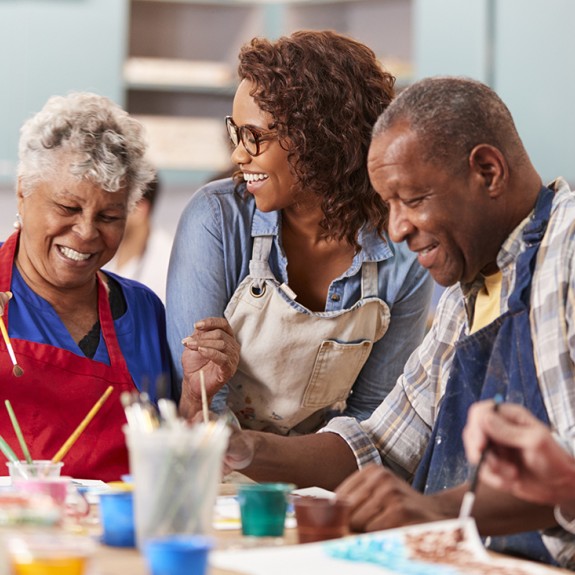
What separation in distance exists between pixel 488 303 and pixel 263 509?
24.3 inches

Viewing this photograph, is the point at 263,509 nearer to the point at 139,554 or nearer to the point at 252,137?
the point at 139,554

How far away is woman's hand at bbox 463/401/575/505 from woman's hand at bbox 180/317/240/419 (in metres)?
0.88

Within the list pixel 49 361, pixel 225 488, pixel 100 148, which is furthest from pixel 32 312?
pixel 225 488

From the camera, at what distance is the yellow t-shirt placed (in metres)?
1.80

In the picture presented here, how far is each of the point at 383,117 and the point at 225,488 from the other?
0.67 m

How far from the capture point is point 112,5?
4590 millimetres

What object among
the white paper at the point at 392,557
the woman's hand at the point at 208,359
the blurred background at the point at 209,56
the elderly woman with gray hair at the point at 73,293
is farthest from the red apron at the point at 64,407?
the blurred background at the point at 209,56

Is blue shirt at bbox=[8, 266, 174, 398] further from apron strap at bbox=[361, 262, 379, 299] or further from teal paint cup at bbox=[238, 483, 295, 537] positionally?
teal paint cup at bbox=[238, 483, 295, 537]

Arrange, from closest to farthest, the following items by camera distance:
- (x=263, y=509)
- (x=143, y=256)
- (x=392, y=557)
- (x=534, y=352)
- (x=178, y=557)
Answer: (x=178, y=557) < (x=392, y=557) < (x=263, y=509) < (x=534, y=352) < (x=143, y=256)

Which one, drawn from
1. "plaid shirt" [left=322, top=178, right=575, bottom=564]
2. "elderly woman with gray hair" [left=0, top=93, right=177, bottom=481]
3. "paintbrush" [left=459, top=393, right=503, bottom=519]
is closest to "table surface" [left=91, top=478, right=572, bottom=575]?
"paintbrush" [left=459, top=393, right=503, bottom=519]

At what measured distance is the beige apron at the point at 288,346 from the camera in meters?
2.27

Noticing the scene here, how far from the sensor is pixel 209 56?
5.00 m

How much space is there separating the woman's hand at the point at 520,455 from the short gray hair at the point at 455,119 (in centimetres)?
51

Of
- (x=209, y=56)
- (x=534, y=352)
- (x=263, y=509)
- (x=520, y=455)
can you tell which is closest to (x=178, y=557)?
(x=263, y=509)
